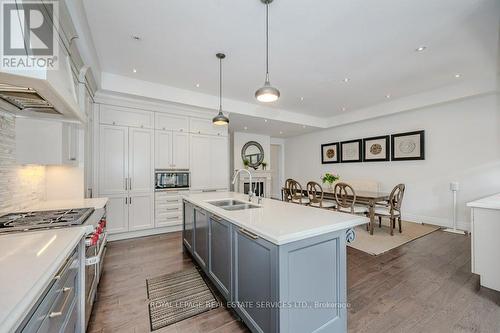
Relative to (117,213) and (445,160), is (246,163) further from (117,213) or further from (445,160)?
(445,160)

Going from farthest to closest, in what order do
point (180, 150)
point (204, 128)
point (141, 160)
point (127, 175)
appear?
point (204, 128) → point (180, 150) → point (141, 160) → point (127, 175)

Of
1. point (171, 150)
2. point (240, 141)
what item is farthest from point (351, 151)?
point (171, 150)

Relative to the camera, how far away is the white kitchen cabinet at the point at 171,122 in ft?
13.3

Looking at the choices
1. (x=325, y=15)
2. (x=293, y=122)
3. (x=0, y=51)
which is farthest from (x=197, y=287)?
(x=293, y=122)

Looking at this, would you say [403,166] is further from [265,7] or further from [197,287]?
[197,287]

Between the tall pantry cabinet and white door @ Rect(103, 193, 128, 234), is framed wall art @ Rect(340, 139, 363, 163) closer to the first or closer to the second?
the tall pantry cabinet

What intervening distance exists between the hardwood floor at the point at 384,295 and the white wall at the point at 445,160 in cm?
151

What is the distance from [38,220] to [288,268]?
184 cm

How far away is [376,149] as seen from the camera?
5.44m

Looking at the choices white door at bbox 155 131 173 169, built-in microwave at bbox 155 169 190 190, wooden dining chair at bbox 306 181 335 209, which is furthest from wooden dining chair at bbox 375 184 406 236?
white door at bbox 155 131 173 169

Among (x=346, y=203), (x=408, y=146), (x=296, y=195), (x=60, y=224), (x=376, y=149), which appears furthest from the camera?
(x=376, y=149)

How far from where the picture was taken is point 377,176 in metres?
5.43

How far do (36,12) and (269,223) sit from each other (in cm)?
192

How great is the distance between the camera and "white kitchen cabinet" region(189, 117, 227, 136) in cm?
439
